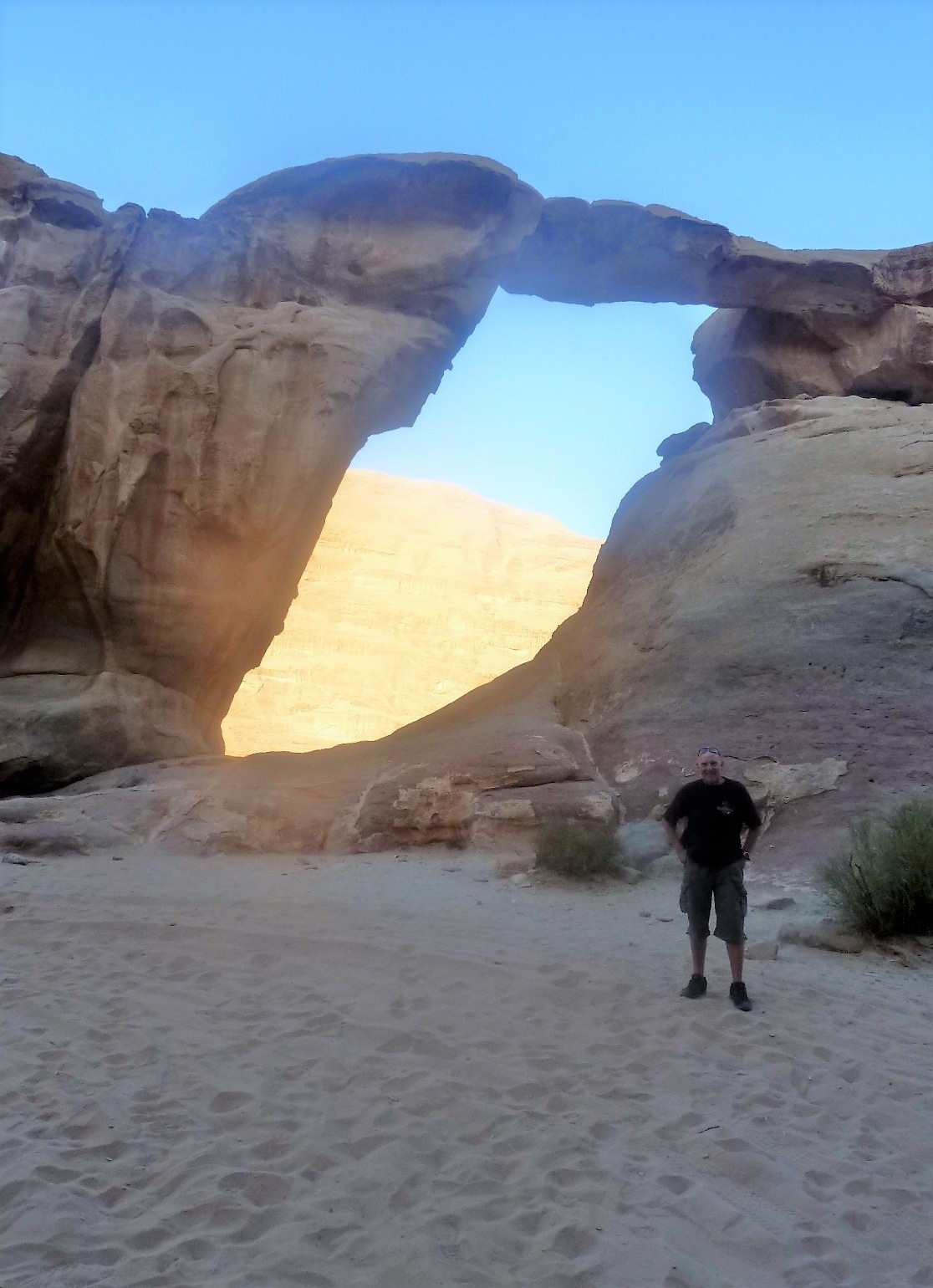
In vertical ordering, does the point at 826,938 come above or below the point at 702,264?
below

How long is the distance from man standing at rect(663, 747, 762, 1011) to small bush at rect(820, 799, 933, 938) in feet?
4.07

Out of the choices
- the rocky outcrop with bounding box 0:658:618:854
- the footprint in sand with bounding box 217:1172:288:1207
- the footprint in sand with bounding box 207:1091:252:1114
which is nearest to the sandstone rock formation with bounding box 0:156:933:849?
the rocky outcrop with bounding box 0:658:618:854

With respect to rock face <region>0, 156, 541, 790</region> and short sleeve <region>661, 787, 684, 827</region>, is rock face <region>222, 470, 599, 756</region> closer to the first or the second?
rock face <region>0, 156, 541, 790</region>

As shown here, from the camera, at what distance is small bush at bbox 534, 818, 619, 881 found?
8.23 metres

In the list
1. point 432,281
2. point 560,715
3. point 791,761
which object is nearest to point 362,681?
point 432,281

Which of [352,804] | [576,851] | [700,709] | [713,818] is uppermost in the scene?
[700,709]

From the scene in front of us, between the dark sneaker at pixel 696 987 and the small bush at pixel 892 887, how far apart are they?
1.53m

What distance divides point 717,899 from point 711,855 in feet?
0.72

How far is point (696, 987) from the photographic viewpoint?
17.0ft

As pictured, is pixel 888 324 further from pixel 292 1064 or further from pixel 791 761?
pixel 292 1064

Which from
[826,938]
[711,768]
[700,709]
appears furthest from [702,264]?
[711,768]

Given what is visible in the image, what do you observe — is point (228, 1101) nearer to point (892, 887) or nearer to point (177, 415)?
point (892, 887)

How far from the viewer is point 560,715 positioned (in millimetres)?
12016

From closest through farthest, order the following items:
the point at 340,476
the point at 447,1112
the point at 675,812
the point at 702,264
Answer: the point at 447,1112 → the point at 675,812 → the point at 340,476 → the point at 702,264
